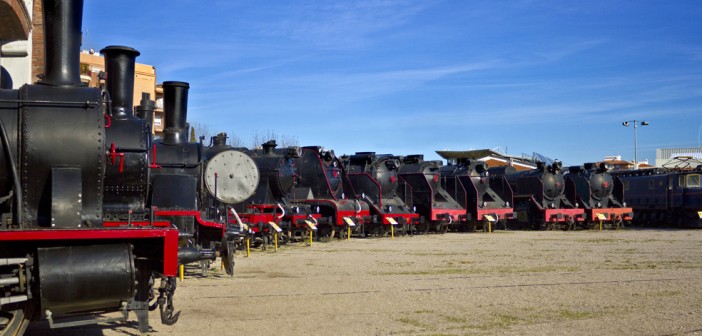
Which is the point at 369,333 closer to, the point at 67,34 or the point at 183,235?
the point at 183,235

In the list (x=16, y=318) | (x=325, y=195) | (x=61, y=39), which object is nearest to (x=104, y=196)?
(x=61, y=39)

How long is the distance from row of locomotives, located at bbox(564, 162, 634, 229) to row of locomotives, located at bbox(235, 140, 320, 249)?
1669 cm

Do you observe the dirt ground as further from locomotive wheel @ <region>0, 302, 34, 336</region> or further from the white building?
the white building

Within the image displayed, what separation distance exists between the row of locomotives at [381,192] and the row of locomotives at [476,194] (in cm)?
288

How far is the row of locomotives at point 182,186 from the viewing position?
1138 centimetres

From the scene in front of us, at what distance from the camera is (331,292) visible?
1088 cm

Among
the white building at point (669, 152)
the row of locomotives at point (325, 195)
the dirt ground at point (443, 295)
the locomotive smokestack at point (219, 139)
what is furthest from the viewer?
the white building at point (669, 152)

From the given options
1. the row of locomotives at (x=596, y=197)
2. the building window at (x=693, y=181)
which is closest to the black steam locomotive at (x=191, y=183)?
the row of locomotives at (x=596, y=197)

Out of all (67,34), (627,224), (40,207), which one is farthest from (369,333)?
(627,224)

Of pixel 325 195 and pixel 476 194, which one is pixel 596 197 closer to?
pixel 476 194

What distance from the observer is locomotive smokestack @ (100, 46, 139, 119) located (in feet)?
32.3

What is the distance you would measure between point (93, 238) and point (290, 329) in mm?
2609

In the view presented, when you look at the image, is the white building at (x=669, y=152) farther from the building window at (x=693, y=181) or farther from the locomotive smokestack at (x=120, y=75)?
the locomotive smokestack at (x=120, y=75)

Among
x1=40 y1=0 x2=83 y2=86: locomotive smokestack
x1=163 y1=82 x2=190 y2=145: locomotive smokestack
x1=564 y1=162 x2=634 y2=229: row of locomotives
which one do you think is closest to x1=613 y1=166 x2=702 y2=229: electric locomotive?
x1=564 y1=162 x2=634 y2=229: row of locomotives
